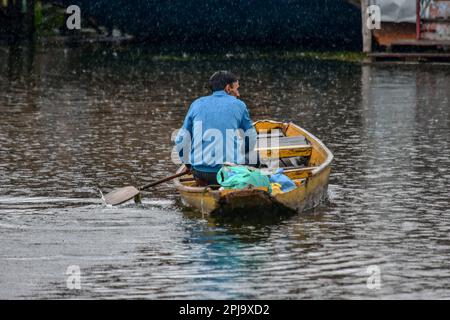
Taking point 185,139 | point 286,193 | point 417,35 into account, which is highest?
point 417,35

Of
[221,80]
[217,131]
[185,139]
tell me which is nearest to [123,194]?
[185,139]

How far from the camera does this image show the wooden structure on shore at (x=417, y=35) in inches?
1512

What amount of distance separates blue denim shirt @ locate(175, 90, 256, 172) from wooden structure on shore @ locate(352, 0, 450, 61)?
2289cm

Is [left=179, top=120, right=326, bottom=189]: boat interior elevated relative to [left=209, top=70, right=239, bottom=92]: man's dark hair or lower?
lower

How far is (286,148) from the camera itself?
58.0ft

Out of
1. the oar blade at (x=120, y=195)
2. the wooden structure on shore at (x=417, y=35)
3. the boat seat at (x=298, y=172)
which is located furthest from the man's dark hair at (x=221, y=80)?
the wooden structure on shore at (x=417, y=35)

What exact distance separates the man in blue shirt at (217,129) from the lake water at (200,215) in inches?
23.6

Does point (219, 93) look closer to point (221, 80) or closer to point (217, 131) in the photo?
point (221, 80)

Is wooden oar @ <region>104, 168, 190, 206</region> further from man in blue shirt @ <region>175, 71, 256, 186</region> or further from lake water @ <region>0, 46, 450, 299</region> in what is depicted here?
man in blue shirt @ <region>175, 71, 256, 186</region>

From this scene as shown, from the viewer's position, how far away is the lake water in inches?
488

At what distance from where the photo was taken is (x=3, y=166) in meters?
19.4

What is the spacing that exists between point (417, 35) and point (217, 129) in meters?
23.7

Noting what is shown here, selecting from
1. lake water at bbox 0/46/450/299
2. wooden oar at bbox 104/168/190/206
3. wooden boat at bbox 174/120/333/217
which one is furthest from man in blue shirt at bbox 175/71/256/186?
lake water at bbox 0/46/450/299
